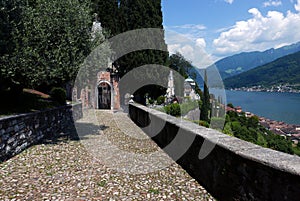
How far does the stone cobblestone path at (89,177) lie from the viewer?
4.21 m

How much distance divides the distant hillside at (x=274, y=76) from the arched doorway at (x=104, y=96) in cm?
11824

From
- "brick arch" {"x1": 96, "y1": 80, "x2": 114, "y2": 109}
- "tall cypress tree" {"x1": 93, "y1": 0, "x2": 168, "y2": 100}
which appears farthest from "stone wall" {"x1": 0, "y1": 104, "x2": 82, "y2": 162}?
"brick arch" {"x1": 96, "y1": 80, "x2": 114, "y2": 109}

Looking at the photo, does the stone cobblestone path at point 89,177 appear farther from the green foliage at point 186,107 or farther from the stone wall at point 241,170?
the green foliage at point 186,107

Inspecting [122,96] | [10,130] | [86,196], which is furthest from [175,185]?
[122,96]

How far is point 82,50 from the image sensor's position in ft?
29.2

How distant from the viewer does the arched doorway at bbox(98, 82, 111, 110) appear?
24392mm

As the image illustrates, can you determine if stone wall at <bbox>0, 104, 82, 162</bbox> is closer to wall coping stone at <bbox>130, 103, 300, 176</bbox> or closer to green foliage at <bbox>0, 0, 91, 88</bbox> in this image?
green foliage at <bbox>0, 0, 91, 88</bbox>

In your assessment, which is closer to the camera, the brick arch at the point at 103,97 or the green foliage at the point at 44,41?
the green foliage at the point at 44,41

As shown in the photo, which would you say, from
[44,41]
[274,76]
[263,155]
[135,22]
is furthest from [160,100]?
[274,76]

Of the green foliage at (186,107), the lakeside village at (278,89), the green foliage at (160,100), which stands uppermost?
the lakeside village at (278,89)

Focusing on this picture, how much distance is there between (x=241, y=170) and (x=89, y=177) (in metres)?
3.33

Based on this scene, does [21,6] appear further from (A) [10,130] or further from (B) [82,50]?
(A) [10,130]

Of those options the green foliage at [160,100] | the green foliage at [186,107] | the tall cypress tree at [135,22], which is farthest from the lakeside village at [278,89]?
the tall cypress tree at [135,22]

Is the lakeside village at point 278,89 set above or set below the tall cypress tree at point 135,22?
below
